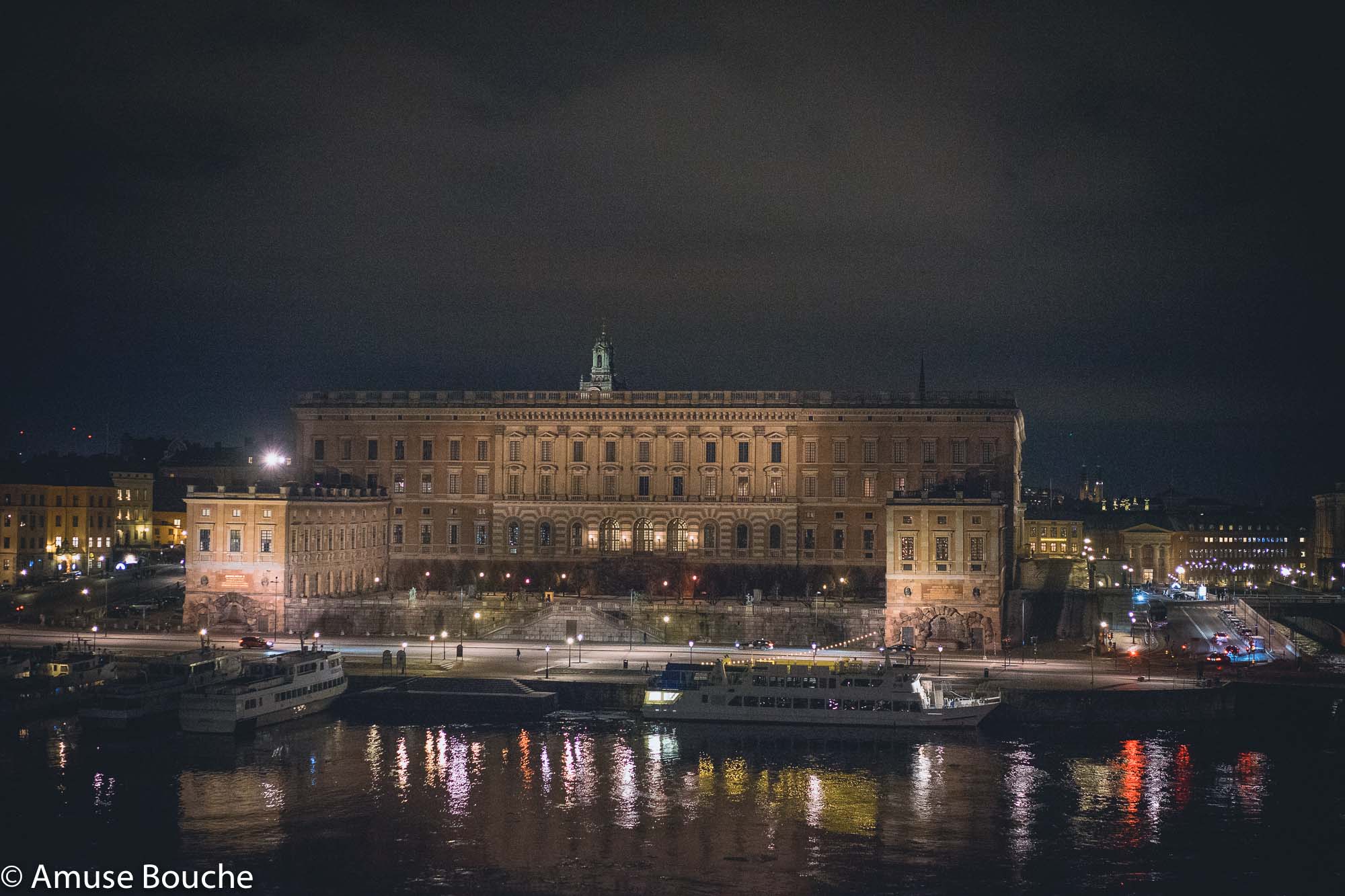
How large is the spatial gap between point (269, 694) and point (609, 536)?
3906 centimetres

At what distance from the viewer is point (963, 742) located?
206 ft

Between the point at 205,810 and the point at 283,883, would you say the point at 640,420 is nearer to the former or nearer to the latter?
the point at 205,810

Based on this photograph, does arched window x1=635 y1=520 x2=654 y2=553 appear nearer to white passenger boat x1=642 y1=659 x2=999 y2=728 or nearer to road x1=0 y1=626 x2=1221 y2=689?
road x1=0 y1=626 x2=1221 y2=689

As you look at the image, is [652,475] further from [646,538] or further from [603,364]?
[603,364]

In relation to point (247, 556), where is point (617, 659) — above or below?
below

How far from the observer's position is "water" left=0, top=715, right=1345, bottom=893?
44156 millimetres

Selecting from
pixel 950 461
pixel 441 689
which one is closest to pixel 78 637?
pixel 441 689

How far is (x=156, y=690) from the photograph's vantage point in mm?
64875

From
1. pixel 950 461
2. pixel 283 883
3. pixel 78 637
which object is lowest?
pixel 283 883

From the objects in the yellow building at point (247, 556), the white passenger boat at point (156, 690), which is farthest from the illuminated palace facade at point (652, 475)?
the white passenger boat at point (156, 690)

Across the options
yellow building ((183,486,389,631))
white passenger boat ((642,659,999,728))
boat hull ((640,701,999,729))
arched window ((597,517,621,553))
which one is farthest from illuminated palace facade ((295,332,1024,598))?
boat hull ((640,701,999,729))

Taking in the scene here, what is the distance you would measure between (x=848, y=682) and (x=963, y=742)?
6184 millimetres

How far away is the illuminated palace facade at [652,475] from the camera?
9831 centimetres

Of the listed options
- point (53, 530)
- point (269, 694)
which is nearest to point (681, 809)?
point (269, 694)
